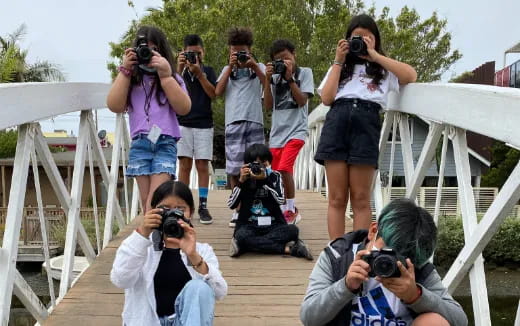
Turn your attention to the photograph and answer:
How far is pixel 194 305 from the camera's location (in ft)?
6.46

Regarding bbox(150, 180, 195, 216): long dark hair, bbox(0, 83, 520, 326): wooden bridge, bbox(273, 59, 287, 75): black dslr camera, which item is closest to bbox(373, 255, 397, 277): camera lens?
bbox(0, 83, 520, 326): wooden bridge

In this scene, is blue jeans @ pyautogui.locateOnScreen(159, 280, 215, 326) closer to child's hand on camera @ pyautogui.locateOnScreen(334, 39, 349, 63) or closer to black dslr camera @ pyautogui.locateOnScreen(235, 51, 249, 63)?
child's hand on camera @ pyautogui.locateOnScreen(334, 39, 349, 63)

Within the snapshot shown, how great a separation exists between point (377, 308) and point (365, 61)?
1.50 meters

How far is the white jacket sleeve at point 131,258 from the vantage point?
2.09m

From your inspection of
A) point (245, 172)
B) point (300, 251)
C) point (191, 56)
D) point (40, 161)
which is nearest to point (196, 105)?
point (191, 56)

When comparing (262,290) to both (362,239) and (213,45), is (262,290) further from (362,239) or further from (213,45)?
(213,45)

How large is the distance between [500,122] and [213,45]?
10.9m

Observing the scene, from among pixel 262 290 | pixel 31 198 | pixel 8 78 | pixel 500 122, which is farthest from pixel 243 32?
pixel 31 198

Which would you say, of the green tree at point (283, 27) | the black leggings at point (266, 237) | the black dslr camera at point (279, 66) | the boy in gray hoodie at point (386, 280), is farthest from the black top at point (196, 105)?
the green tree at point (283, 27)

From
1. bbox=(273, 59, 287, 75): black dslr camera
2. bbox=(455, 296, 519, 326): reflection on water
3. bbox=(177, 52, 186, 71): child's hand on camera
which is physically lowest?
bbox=(455, 296, 519, 326): reflection on water

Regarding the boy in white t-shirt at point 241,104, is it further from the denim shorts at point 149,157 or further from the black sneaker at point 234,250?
the denim shorts at point 149,157

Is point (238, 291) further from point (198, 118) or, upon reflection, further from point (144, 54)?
point (198, 118)

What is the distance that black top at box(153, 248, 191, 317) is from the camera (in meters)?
2.14

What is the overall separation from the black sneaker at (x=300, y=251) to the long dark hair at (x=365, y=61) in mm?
1138
